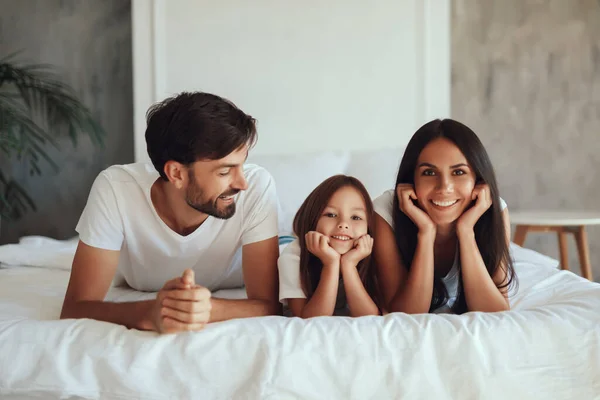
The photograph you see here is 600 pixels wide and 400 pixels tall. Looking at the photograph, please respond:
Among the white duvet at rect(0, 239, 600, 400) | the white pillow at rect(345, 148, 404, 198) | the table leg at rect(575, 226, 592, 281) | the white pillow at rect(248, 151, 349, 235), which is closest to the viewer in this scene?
the white duvet at rect(0, 239, 600, 400)

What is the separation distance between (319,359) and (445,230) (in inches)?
23.7

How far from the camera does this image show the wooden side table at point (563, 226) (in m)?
2.54

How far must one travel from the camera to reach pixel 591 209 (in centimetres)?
311

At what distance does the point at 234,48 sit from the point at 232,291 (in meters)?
1.55

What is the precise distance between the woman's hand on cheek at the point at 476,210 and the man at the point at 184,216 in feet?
1.46

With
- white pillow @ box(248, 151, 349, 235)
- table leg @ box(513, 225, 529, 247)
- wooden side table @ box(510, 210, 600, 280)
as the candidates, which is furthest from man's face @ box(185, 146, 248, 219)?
table leg @ box(513, 225, 529, 247)

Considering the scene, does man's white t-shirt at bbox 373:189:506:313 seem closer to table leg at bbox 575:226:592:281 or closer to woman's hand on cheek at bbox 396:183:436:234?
woman's hand on cheek at bbox 396:183:436:234

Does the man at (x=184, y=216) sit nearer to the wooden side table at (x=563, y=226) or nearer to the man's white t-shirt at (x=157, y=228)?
the man's white t-shirt at (x=157, y=228)

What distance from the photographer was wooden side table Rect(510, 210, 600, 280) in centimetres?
254

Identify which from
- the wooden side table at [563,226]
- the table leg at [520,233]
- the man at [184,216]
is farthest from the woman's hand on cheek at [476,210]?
the table leg at [520,233]

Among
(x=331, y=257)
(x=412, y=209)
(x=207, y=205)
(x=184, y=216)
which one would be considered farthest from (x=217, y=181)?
(x=412, y=209)

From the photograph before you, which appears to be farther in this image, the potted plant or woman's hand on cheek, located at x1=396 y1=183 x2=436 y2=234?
the potted plant

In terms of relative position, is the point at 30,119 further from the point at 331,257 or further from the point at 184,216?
the point at 331,257

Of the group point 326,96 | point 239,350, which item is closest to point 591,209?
point 326,96
